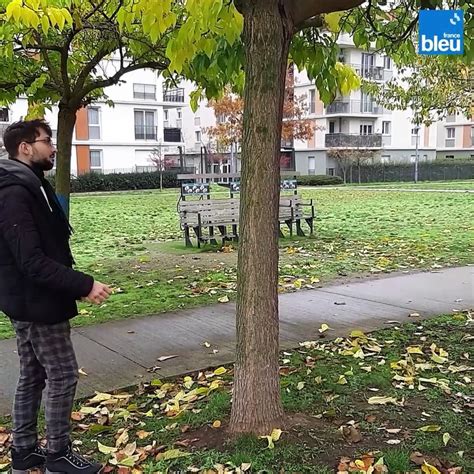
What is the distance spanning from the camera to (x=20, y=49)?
27.0ft

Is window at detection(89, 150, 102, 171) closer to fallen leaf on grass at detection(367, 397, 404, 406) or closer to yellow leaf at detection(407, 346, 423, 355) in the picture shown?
yellow leaf at detection(407, 346, 423, 355)

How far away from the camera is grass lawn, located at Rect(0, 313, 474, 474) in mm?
3514

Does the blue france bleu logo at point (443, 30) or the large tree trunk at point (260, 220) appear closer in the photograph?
the large tree trunk at point (260, 220)

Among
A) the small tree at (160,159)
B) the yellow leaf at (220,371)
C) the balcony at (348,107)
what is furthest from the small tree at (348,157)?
the yellow leaf at (220,371)

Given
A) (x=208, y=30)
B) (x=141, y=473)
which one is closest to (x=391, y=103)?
(x=208, y=30)

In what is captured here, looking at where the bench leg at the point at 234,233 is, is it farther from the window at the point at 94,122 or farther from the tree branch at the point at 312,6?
the window at the point at 94,122

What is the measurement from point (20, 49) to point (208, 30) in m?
5.06

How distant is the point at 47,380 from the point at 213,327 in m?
3.10

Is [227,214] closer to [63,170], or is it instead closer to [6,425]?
[63,170]

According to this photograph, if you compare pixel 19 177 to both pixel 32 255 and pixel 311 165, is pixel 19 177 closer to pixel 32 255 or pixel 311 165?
pixel 32 255

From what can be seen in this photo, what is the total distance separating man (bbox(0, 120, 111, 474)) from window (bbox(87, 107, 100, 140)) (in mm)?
47435

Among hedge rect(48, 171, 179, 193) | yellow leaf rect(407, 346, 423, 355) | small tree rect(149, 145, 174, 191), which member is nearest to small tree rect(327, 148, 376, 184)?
small tree rect(149, 145, 174, 191)

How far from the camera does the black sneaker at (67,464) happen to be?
3363 mm

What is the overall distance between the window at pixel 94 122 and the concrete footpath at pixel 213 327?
43364mm
